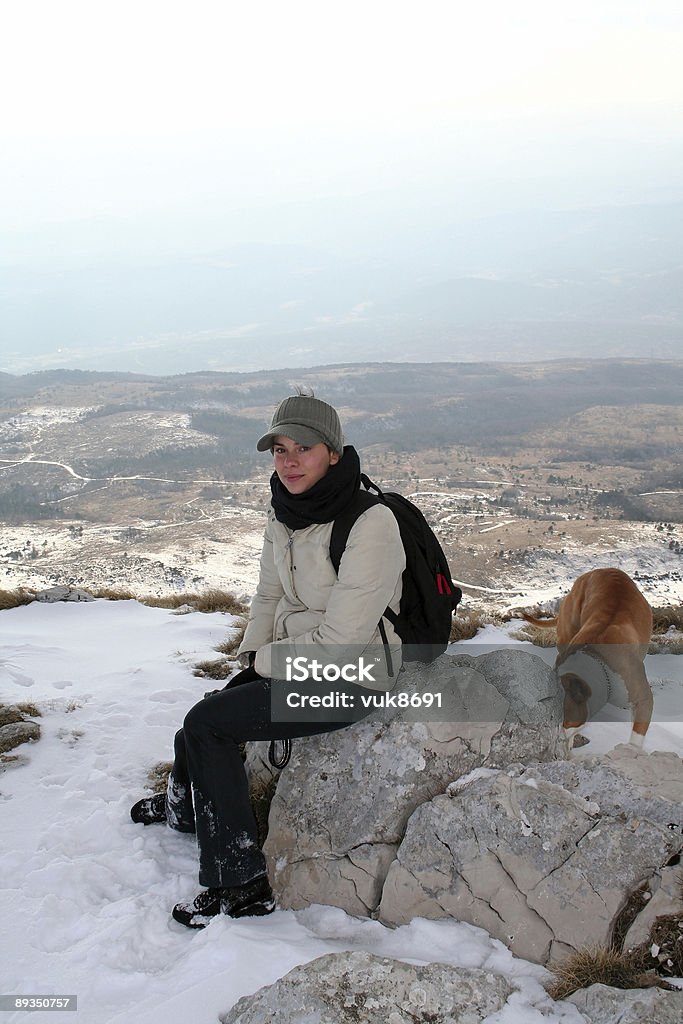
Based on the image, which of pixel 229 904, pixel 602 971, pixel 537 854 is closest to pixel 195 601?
pixel 229 904

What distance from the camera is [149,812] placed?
14.5 ft

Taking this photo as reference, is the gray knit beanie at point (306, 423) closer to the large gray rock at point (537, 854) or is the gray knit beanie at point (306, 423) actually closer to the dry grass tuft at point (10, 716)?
the large gray rock at point (537, 854)

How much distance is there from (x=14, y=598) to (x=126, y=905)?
852cm

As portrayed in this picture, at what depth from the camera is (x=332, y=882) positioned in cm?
370

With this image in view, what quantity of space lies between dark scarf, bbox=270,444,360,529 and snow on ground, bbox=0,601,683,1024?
79.8 inches

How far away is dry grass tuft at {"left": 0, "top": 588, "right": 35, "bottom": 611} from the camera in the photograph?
10.9 m

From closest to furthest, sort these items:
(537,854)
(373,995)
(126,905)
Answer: (373,995) < (537,854) < (126,905)

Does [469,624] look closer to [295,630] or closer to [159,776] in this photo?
[159,776]

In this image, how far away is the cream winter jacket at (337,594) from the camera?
3.55m

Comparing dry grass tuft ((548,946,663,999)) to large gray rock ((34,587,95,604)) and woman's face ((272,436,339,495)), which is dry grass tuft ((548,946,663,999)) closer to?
woman's face ((272,436,339,495))

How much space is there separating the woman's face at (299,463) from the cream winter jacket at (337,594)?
9.4 inches

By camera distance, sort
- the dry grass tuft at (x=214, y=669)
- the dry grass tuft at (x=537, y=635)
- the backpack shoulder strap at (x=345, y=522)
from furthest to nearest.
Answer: the dry grass tuft at (x=537, y=635)
the dry grass tuft at (x=214, y=669)
the backpack shoulder strap at (x=345, y=522)

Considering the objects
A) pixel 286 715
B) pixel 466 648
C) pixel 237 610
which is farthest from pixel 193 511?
pixel 286 715

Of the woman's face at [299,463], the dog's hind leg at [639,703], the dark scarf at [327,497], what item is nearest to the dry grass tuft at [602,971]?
the dog's hind leg at [639,703]
